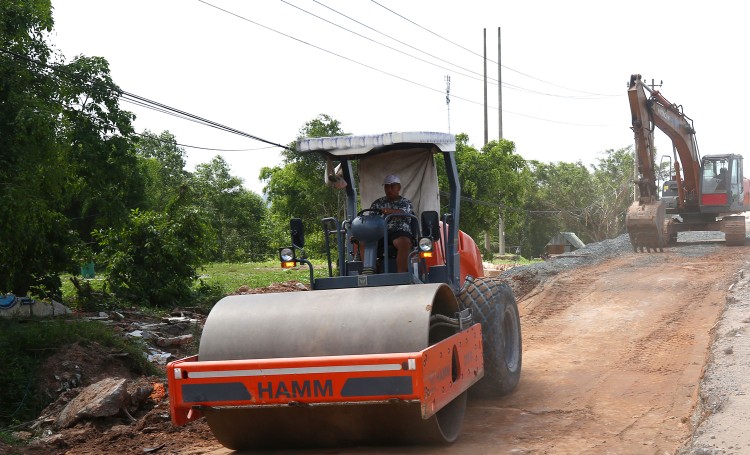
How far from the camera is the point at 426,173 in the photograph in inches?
335

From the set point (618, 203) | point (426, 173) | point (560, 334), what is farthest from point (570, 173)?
point (426, 173)

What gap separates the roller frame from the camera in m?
5.98

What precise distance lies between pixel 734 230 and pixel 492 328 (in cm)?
1924

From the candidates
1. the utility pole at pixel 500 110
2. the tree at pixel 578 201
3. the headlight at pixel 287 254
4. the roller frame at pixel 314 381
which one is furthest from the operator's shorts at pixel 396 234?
the tree at pixel 578 201

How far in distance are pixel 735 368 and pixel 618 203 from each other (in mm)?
55433

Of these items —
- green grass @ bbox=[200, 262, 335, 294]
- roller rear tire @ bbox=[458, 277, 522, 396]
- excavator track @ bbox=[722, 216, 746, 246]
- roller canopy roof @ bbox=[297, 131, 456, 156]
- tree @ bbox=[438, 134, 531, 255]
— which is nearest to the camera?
roller canopy roof @ bbox=[297, 131, 456, 156]

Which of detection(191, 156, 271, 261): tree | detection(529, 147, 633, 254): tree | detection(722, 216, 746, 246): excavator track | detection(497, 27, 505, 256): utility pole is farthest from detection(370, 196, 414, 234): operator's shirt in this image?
detection(529, 147, 633, 254): tree

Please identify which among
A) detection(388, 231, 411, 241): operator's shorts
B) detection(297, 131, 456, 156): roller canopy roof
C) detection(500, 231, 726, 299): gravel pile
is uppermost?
detection(297, 131, 456, 156): roller canopy roof

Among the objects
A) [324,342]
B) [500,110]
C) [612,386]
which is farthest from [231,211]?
[324,342]

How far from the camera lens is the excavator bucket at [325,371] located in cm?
605

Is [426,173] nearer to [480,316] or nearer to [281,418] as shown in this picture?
[480,316]

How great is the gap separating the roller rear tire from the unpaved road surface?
7.2 inches

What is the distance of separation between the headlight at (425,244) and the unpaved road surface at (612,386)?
1577mm

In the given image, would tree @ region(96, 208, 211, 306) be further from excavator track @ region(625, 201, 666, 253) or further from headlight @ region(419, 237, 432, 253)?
headlight @ region(419, 237, 432, 253)
